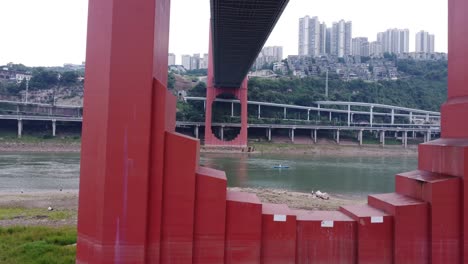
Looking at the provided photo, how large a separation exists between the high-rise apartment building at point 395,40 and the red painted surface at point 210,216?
171m

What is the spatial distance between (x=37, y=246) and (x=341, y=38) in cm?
16673

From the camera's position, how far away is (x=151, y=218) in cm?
455

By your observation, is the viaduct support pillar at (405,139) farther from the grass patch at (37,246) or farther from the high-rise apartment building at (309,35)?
the high-rise apartment building at (309,35)

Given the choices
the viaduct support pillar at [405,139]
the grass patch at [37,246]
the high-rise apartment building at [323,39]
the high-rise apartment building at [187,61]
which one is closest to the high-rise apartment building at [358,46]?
the high-rise apartment building at [323,39]

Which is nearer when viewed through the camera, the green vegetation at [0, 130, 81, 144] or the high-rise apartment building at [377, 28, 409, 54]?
the green vegetation at [0, 130, 81, 144]

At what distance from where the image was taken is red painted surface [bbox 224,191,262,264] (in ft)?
15.7

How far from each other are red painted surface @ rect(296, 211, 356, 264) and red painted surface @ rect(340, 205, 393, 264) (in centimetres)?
15

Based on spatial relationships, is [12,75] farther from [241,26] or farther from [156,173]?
[156,173]

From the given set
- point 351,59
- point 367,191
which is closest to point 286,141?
point 367,191

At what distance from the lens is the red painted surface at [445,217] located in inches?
188

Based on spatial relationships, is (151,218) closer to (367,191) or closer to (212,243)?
(212,243)

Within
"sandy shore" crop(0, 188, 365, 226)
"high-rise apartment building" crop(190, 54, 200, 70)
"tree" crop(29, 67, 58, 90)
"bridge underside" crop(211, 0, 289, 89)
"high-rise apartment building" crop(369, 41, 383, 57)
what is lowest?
"sandy shore" crop(0, 188, 365, 226)

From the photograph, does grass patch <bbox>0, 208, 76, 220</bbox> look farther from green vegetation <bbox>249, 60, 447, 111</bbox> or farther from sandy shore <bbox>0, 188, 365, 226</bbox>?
green vegetation <bbox>249, 60, 447, 111</bbox>

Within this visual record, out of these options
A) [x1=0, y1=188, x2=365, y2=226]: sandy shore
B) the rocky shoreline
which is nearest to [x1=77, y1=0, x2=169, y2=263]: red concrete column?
[x1=0, y1=188, x2=365, y2=226]: sandy shore
